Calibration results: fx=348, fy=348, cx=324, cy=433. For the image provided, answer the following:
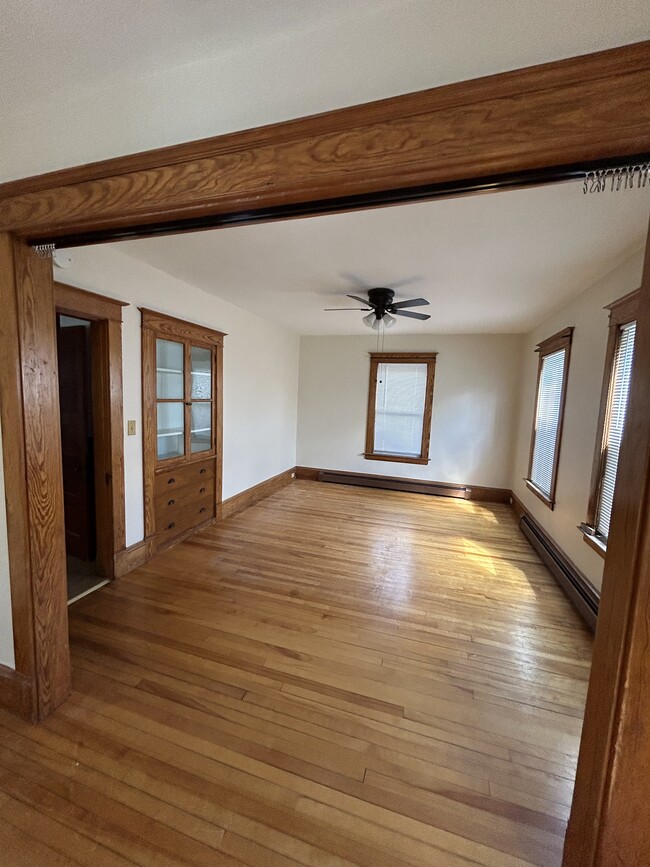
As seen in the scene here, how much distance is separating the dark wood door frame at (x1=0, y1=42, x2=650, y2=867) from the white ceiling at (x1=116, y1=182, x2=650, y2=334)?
2.43 feet

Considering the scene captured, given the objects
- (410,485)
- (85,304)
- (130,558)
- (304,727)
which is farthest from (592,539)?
(85,304)

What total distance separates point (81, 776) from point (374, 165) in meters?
2.42

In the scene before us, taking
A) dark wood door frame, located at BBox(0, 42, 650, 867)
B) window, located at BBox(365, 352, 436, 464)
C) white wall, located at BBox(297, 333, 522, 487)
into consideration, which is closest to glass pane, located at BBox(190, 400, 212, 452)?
dark wood door frame, located at BBox(0, 42, 650, 867)

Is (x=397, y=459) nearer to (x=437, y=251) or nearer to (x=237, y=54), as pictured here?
(x=437, y=251)

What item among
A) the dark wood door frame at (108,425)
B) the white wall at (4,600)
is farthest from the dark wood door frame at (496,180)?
the dark wood door frame at (108,425)

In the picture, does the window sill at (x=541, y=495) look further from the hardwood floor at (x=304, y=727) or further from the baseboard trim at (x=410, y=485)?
the baseboard trim at (x=410, y=485)

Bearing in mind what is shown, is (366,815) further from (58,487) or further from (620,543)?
(58,487)

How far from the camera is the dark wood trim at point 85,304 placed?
7.55 feet

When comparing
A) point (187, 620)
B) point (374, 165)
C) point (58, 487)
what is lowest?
point (187, 620)

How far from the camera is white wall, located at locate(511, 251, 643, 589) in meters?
2.61

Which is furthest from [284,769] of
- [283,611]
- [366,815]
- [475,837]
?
[283,611]

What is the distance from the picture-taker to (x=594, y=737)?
3.18 ft

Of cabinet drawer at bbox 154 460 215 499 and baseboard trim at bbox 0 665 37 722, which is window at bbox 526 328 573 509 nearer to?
cabinet drawer at bbox 154 460 215 499

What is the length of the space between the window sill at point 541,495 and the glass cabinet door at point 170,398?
3.80 meters
